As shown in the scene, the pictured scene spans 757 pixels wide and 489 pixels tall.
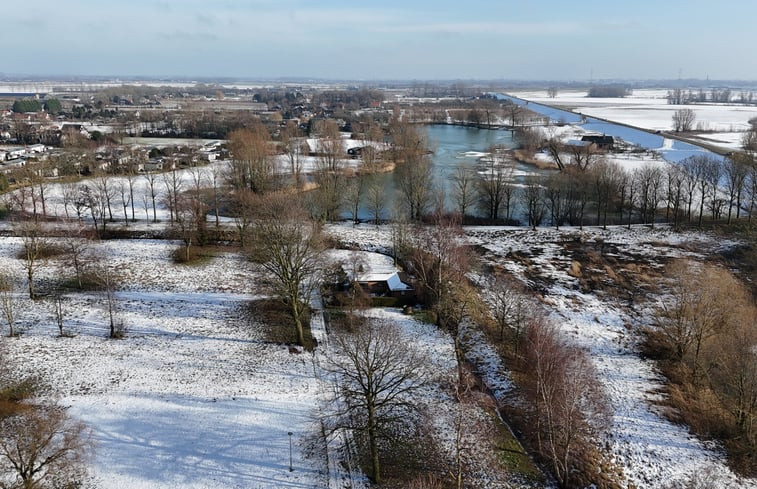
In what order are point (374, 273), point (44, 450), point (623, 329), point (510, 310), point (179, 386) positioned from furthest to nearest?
point (374, 273), point (623, 329), point (510, 310), point (179, 386), point (44, 450)

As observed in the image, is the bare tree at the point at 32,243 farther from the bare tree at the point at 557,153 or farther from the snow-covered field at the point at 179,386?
the bare tree at the point at 557,153

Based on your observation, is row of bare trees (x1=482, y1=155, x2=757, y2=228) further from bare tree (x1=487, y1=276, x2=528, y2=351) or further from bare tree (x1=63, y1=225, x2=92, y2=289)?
bare tree (x1=63, y1=225, x2=92, y2=289)

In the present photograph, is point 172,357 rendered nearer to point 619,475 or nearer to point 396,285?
point 396,285

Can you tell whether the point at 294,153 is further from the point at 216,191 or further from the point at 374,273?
the point at 374,273

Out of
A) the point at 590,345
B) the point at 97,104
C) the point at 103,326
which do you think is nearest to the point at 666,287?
the point at 590,345

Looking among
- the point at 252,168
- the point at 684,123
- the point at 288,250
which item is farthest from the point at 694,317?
the point at 684,123

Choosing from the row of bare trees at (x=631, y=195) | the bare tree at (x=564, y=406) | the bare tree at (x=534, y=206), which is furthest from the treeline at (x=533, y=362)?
the row of bare trees at (x=631, y=195)
